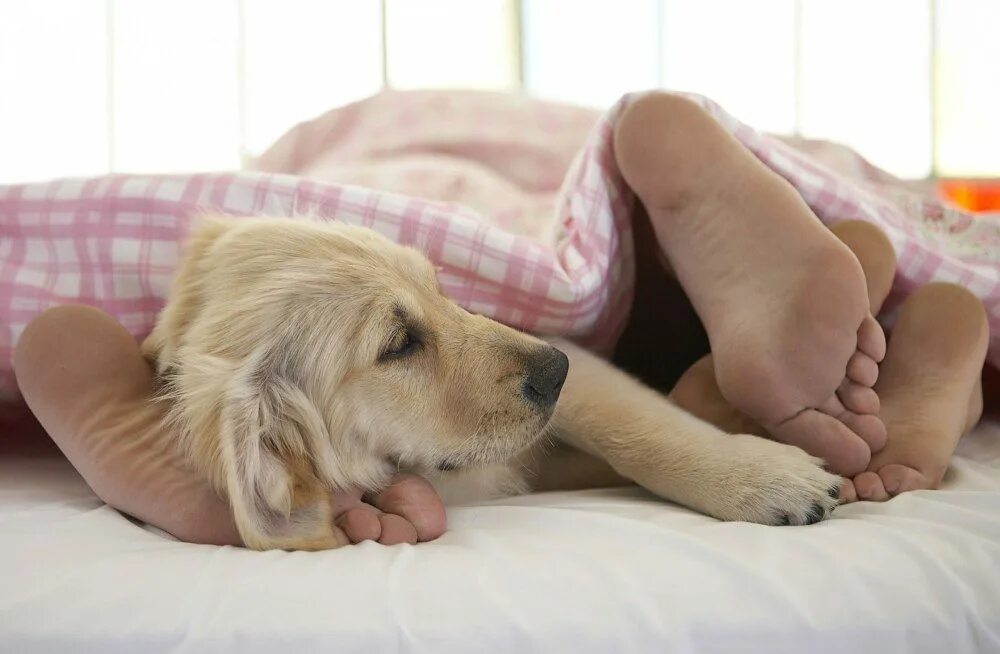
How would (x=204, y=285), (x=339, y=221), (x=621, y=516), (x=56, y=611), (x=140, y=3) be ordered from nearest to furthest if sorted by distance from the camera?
(x=56, y=611) → (x=621, y=516) → (x=204, y=285) → (x=339, y=221) → (x=140, y=3)

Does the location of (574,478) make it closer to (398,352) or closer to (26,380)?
(398,352)

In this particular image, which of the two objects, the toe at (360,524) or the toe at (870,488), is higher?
the toe at (870,488)

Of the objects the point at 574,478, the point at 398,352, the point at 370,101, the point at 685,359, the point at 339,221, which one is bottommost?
the point at 574,478

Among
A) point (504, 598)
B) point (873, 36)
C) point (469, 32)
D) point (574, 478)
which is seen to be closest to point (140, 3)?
point (469, 32)

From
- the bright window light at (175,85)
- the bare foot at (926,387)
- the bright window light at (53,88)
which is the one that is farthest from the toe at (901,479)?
the bright window light at (53,88)

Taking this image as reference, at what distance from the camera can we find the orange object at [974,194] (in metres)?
3.71

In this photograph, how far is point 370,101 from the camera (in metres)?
2.20

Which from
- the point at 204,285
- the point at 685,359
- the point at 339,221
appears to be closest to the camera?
the point at 204,285

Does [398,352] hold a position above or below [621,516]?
above

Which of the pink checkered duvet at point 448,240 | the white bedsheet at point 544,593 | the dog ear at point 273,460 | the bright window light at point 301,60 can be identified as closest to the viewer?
the white bedsheet at point 544,593

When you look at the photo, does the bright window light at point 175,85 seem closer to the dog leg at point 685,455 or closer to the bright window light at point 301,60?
the bright window light at point 301,60

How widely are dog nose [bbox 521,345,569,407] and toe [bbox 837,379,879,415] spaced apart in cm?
34

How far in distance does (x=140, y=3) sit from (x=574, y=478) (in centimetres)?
426

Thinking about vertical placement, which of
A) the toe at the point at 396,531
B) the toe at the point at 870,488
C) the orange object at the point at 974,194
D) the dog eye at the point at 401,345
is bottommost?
the toe at the point at 396,531
